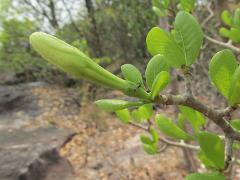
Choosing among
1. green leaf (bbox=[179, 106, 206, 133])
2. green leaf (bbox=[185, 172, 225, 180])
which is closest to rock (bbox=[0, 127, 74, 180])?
green leaf (bbox=[179, 106, 206, 133])

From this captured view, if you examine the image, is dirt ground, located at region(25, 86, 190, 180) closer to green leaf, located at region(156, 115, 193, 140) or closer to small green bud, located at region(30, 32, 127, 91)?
green leaf, located at region(156, 115, 193, 140)

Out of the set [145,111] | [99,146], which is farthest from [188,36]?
[99,146]

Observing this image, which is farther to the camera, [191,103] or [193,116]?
[193,116]

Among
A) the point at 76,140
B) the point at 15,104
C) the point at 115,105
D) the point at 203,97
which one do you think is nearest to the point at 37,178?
the point at 76,140

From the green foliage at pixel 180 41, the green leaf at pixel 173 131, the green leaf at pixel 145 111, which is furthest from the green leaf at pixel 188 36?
the green leaf at pixel 145 111

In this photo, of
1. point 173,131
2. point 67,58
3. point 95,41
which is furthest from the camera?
point 95,41

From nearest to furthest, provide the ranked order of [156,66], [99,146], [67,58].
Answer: [67,58], [156,66], [99,146]

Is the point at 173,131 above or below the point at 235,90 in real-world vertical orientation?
below

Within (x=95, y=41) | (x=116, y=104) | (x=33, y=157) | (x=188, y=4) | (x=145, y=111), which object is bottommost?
(x=33, y=157)

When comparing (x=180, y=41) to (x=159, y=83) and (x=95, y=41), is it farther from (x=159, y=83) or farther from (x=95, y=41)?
(x=95, y=41)
